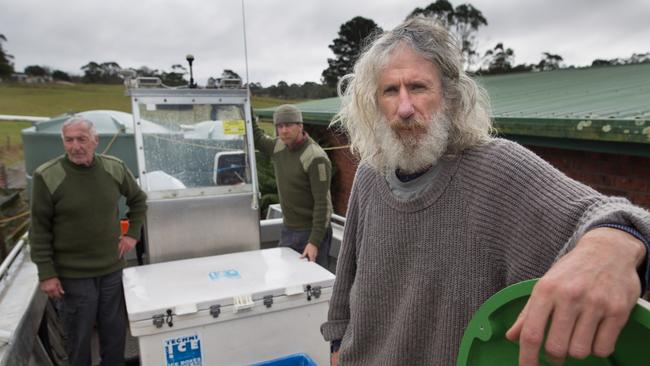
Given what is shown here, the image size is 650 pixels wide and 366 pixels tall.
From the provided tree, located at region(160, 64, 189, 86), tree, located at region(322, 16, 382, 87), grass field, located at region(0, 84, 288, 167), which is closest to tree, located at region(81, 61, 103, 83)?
grass field, located at region(0, 84, 288, 167)

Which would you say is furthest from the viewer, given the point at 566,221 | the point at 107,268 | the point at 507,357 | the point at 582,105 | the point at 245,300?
the point at 582,105

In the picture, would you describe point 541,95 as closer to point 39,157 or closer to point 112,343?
point 112,343

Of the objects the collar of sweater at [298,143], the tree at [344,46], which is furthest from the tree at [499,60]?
the collar of sweater at [298,143]

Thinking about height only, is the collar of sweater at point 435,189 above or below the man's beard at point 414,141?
below

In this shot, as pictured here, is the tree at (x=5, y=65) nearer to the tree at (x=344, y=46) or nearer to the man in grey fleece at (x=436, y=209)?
the tree at (x=344, y=46)

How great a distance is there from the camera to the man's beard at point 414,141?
4.46ft

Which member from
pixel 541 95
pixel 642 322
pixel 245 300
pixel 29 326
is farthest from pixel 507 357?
pixel 541 95

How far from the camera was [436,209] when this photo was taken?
1.32 meters

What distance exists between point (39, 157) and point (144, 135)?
5.91 m

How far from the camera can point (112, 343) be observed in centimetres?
334

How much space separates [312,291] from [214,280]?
1.99ft

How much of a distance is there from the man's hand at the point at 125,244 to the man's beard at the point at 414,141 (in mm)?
2591

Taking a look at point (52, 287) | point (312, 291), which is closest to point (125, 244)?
point (52, 287)

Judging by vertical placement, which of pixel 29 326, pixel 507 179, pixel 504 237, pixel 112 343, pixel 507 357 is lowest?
pixel 112 343
